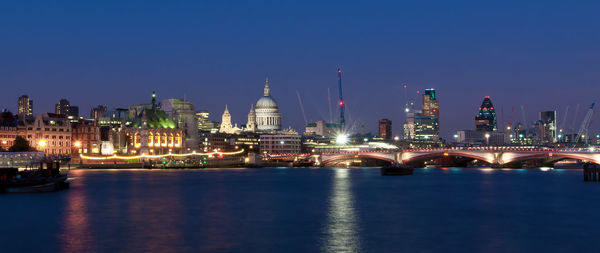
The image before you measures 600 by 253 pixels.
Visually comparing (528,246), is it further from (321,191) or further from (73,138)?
(73,138)

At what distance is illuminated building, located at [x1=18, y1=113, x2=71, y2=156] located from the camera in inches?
6447

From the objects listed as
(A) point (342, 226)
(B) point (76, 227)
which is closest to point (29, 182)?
(B) point (76, 227)

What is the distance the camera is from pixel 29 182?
73125mm

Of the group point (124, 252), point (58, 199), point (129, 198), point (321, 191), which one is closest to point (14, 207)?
point (58, 199)

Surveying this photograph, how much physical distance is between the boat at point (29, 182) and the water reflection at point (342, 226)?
2891cm

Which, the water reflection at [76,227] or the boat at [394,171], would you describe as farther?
the boat at [394,171]

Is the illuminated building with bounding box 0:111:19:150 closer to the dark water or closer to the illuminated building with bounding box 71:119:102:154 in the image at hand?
the illuminated building with bounding box 71:119:102:154

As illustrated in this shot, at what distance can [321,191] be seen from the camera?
259 ft

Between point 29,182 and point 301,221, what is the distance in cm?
3562

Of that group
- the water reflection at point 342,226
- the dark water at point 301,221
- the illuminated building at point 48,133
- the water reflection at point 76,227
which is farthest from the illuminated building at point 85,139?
the water reflection at point 342,226

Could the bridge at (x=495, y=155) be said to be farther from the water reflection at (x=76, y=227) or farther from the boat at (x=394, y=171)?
the water reflection at (x=76, y=227)

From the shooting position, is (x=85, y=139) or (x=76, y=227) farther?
(x=85, y=139)

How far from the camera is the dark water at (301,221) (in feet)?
128

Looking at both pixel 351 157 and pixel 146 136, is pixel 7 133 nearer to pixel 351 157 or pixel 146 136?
pixel 146 136
